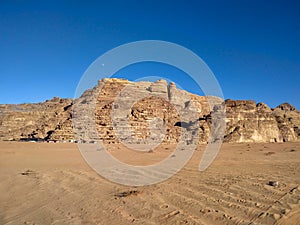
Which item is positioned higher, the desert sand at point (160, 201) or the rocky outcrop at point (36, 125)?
the rocky outcrop at point (36, 125)

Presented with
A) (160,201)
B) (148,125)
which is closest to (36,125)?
(148,125)

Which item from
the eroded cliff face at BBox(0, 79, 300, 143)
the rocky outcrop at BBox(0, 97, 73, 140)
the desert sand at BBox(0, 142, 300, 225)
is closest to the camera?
the desert sand at BBox(0, 142, 300, 225)

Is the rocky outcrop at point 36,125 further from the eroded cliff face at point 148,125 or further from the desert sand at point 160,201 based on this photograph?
the desert sand at point 160,201

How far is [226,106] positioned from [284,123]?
11.7m

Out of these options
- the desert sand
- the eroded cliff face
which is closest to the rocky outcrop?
the eroded cliff face

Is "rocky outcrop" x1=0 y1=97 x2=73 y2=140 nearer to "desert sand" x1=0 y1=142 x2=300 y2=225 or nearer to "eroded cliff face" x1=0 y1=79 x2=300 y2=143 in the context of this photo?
"eroded cliff face" x1=0 y1=79 x2=300 y2=143

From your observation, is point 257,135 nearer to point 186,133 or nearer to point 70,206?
point 186,133

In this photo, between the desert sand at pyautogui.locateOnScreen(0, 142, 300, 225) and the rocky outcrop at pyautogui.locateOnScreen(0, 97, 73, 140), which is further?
the rocky outcrop at pyautogui.locateOnScreen(0, 97, 73, 140)

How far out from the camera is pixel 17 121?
185 feet

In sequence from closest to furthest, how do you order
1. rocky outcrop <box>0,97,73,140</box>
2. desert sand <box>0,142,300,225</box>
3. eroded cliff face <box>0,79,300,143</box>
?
desert sand <box>0,142,300,225</box>, eroded cliff face <box>0,79,300,143</box>, rocky outcrop <box>0,97,73,140</box>

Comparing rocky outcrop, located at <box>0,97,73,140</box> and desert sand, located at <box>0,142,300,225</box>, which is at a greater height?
rocky outcrop, located at <box>0,97,73,140</box>

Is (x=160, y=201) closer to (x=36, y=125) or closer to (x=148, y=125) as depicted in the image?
(x=148, y=125)

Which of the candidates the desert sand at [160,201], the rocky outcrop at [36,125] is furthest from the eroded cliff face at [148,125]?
the desert sand at [160,201]

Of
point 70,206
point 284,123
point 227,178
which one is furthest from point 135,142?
point 284,123
